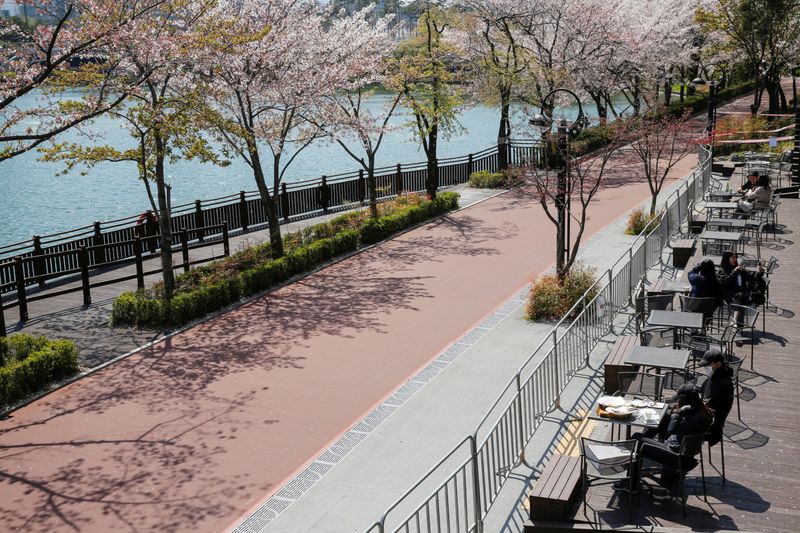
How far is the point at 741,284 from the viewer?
13.6m

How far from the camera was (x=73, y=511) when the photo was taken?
A: 996 centimetres

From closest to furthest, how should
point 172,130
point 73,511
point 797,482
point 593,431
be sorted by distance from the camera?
point 797,482 → point 73,511 → point 593,431 → point 172,130

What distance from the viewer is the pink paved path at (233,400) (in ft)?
33.6

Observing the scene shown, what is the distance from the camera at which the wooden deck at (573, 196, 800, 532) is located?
8070 millimetres

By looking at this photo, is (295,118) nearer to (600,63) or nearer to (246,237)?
(246,237)

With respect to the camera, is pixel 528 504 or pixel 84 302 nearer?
pixel 528 504

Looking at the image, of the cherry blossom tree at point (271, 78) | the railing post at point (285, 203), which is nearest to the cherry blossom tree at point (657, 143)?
the cherry blossom tree at point (271, 78)

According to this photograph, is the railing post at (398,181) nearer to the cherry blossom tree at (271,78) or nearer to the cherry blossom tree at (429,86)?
the cherry blossom tree at (429,86)

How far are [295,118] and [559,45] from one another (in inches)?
655

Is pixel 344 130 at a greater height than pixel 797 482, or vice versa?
pixel 344 130

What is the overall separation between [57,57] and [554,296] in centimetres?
1061

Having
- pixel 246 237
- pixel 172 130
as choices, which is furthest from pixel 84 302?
pixel 246 237

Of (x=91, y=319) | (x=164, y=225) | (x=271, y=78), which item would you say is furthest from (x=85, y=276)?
(x=271, y=78)

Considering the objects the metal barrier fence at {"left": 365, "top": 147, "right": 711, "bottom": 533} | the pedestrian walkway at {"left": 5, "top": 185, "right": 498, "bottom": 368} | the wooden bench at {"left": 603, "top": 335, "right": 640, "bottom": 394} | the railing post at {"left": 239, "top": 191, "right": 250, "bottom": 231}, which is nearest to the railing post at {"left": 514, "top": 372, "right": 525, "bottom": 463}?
the metal barrier fence at {"left": 365, "top": 147, "right": 711, "bottom": 533}
